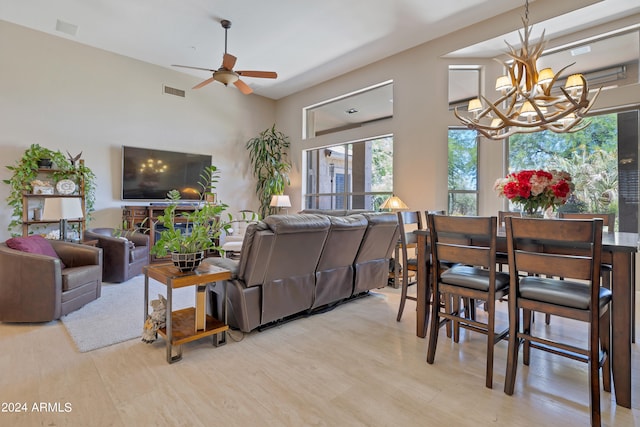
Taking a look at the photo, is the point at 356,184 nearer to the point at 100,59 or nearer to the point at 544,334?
the point at 544,334

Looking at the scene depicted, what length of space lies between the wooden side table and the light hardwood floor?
0.44ft

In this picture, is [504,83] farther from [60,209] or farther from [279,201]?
[60,209]

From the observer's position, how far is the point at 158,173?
5.88 m

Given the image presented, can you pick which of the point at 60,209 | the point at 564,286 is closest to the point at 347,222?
the point at 564,286

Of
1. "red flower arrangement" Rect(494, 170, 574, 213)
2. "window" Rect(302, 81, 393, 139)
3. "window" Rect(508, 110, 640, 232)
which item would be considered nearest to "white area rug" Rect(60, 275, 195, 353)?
"red flower arrangement" Rect(494, 170, 574, 213)

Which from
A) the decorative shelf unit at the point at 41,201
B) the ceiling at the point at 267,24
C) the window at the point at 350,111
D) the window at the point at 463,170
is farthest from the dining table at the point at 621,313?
the decorative shelf unit at the point at 41,201

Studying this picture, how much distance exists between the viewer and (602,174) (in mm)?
4020

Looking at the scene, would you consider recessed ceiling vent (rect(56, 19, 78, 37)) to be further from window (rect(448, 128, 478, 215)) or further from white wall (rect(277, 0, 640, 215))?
window (rect(448, 128, 478, 215))

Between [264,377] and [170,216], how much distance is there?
1324mm

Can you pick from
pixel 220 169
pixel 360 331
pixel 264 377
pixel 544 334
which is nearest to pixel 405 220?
pixel 360 331

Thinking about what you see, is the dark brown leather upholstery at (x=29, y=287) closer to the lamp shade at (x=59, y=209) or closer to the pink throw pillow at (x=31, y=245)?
the pink throw pillow at (x=31, y=245)

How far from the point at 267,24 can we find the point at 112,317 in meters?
4.20

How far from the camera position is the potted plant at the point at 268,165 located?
7.12m

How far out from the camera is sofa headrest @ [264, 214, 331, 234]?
2438 millimetres
